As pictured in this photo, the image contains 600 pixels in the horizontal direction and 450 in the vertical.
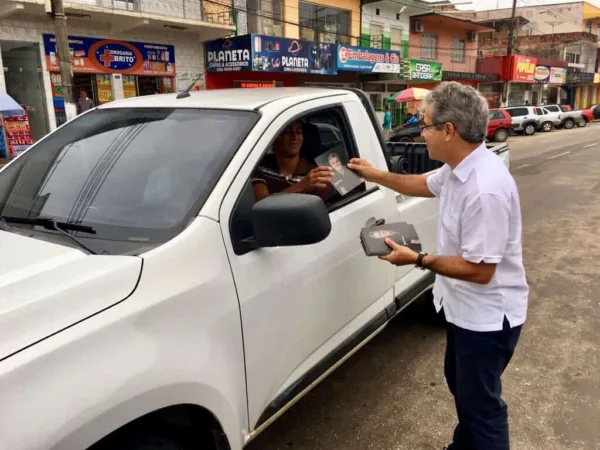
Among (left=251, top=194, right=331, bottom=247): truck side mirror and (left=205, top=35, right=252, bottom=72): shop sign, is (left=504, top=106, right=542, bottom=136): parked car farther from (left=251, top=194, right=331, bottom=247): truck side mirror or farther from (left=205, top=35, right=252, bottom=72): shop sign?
(left=251, top=194, right=331, bottom=247): truck side mirror

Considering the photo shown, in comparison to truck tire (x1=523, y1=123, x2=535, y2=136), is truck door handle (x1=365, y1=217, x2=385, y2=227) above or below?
above

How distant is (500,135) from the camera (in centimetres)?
2458

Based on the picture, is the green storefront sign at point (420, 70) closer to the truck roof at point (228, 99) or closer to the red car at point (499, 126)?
the red car at point (499, 126)

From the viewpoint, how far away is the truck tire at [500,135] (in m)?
24.5

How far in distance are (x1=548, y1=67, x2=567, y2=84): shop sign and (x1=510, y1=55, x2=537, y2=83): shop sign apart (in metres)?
4.31

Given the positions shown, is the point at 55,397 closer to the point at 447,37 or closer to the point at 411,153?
the point at 411,153

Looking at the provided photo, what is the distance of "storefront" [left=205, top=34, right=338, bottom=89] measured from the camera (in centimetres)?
1739

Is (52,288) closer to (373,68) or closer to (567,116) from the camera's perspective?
(373,68)

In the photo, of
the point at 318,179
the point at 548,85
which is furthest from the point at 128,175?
the point at 548,85

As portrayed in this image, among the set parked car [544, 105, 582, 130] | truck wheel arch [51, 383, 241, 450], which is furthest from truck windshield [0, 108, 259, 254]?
parked car [544, 105, 582, 130]

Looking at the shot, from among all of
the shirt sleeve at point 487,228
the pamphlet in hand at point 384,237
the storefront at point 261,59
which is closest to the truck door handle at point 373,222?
the pamphlet in hand at point 384,237

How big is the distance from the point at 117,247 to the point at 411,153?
363 cm

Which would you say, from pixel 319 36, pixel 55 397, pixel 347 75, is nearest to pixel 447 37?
pixel 347 75

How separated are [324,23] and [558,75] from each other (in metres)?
28.8
